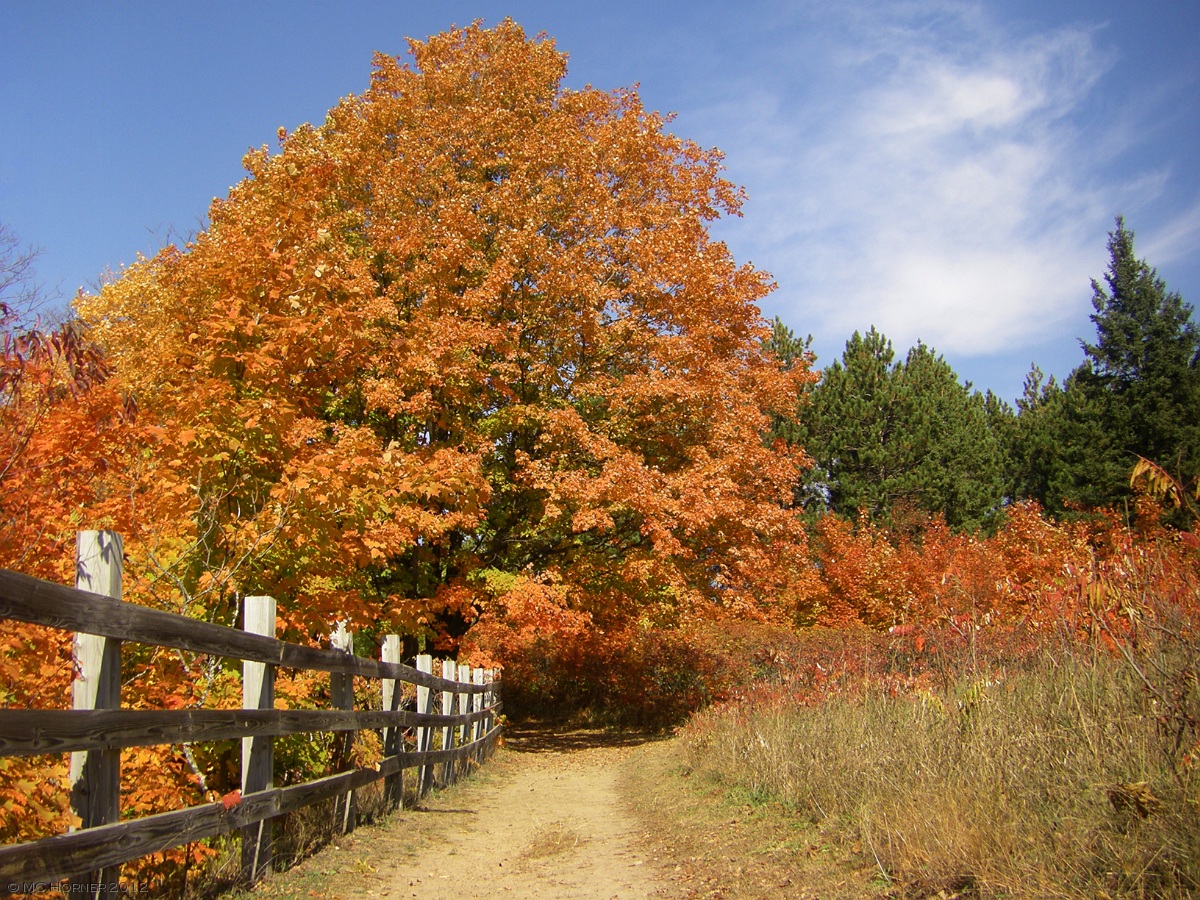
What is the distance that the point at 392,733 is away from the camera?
8.22 meters

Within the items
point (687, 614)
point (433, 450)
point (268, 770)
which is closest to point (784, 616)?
point (687, 614)

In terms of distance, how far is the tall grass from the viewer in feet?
12.6

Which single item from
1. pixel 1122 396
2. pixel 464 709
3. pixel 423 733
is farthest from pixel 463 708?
pixel 1122 396

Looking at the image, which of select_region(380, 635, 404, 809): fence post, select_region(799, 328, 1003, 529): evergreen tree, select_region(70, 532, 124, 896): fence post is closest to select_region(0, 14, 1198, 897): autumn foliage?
select_region(380, 635, 404, 809): fence post

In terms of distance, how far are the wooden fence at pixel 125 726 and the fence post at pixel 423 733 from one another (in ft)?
6.50

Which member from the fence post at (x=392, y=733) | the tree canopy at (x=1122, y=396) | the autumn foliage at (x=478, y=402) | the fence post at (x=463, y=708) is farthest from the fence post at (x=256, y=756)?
the tree canopy at (x=1122, y=396)

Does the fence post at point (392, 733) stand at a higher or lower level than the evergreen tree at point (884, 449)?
lower

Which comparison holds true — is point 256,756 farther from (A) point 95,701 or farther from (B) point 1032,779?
(B) point 1032,779

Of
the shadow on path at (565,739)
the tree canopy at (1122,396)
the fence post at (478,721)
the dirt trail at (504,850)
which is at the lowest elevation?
the shadow on path at (565,739)

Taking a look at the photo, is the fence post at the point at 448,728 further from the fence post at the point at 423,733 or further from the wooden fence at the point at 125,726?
the wooden fence at the point at 125,726

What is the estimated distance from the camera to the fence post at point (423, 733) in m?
9.23

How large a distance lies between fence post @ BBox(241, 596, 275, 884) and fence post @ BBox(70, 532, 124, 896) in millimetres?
1447

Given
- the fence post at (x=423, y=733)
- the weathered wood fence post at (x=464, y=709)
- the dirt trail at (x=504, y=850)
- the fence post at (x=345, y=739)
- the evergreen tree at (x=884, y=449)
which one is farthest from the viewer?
the evergreen tree at (x=884, y=449)

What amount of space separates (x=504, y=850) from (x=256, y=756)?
280 cm
